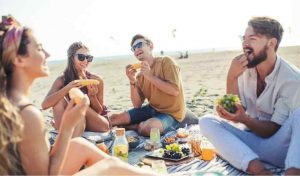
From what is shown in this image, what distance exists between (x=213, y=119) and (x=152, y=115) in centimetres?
256

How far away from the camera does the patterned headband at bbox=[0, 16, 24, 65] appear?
326cm

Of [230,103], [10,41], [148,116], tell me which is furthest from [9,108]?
[148,116]

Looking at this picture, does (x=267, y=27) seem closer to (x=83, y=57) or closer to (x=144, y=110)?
(x=144, y=110)

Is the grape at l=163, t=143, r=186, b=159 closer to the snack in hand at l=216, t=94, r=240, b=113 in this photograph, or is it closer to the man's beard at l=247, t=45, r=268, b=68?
the snack in hand at l=216, t=94, r=240, b=113

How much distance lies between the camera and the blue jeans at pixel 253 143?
15.3 feet

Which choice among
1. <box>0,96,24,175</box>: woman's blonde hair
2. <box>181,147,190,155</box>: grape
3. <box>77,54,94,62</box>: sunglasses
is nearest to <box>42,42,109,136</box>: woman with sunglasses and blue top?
<box>77,54,94,62</box>: sunglasses

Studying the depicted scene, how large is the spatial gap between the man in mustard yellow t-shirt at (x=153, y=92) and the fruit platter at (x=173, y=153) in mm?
1371

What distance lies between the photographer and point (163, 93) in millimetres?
7449

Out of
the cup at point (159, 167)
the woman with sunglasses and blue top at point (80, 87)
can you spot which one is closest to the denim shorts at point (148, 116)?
the woman with sunglasses and blue top at point (80, 87)

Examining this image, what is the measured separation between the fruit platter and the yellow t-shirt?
1671mm

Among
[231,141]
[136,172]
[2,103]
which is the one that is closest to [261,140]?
[231,141]

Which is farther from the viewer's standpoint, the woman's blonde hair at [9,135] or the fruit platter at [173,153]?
the fruit platter at [173,153]

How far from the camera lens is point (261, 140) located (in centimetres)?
522

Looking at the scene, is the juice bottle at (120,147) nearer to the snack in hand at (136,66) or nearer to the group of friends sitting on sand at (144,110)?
the group of friends sitting on sand at (144,110)
